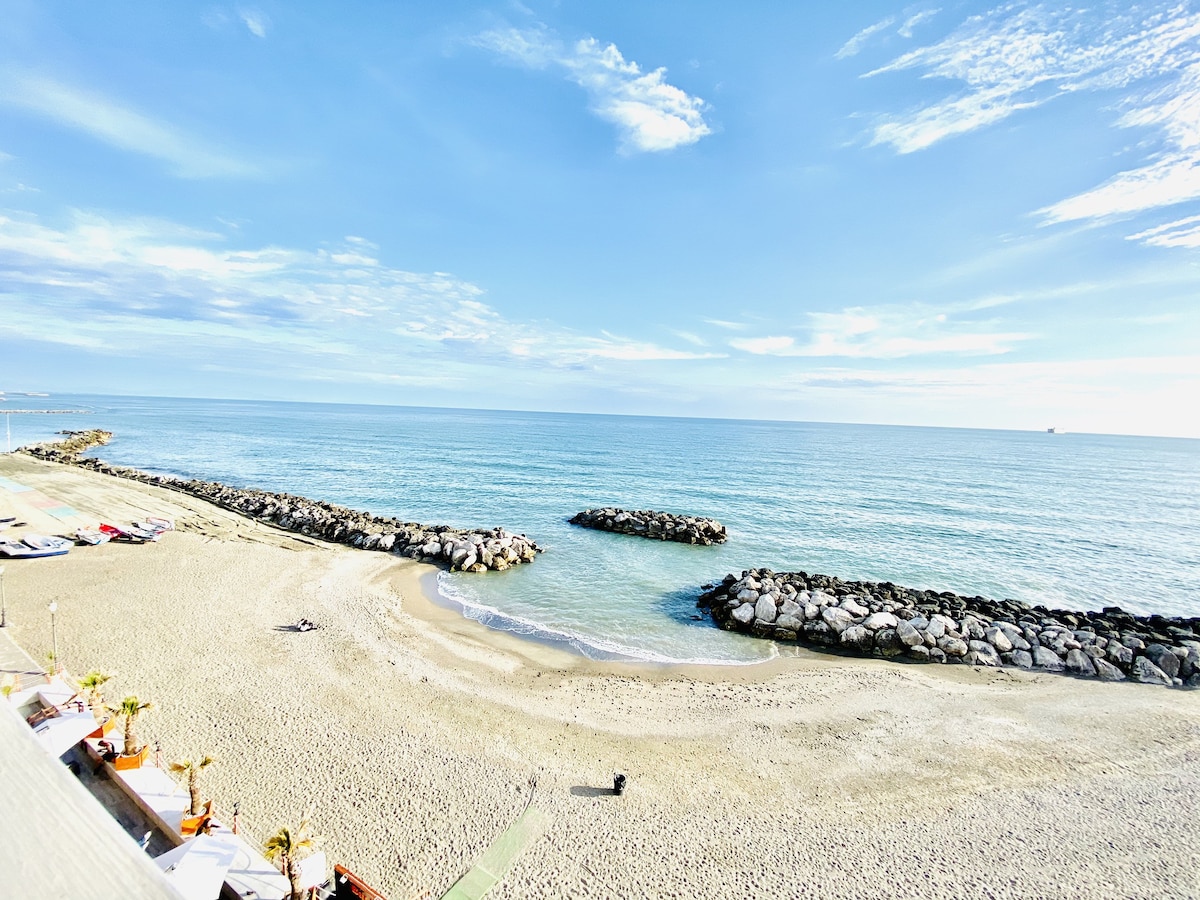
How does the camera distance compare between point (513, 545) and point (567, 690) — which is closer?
point (567, 690)

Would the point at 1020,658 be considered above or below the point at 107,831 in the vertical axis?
below

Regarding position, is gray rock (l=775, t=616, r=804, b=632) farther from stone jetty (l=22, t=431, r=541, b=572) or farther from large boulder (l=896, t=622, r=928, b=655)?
stone jetty (l=22, t=431, r=541, b=572)

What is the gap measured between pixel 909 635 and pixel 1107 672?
6557 millimetres

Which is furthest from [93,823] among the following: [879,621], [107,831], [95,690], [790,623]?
[879,621]

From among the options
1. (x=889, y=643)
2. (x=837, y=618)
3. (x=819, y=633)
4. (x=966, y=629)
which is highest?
(x=966, y=629)

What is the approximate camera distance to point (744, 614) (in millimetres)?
24266

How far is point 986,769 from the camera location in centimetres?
1505

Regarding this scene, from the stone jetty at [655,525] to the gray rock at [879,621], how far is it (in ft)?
51.0

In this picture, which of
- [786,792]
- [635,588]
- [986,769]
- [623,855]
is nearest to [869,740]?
[986,769]

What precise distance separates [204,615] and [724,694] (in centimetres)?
1954

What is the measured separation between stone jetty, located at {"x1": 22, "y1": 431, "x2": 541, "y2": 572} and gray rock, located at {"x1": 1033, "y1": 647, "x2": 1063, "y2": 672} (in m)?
23.4

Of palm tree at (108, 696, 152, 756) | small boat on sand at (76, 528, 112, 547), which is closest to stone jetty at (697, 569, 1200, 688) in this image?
palm tree at (108, 696, 152, 756)

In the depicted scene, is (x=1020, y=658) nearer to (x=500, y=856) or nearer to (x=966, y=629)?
(x=966, y=629)

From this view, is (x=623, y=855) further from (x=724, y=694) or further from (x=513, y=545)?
(x=513, y=545)
